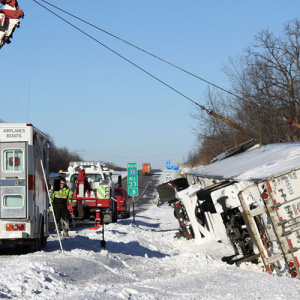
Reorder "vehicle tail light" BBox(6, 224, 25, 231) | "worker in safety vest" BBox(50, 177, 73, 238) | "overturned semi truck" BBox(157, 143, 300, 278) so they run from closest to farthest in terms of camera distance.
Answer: "overturned semi truck" BBox(157, 143, 300, 278), "vehicle tail light" BBox(6, 224, 25, 231), "worker in safety vest" BBox(50, 177, 73, 238)

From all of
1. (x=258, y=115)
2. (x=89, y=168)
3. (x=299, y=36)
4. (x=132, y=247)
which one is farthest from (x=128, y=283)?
(x=299, y=36)

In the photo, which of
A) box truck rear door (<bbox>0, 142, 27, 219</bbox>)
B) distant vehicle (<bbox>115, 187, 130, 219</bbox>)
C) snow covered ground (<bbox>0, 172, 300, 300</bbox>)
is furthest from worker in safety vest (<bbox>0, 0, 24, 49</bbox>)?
distant vehicle (<bbox>115, 187, 130, 219</bbox>)

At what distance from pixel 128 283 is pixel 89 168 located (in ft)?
56.8

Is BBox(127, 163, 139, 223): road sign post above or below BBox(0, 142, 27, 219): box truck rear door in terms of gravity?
above

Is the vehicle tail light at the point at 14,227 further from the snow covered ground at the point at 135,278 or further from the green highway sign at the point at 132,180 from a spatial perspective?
the green highway sign at the point at 132,180

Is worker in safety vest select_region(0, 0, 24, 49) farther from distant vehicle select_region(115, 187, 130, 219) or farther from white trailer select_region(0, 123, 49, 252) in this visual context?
distant vehicle select_region(115, 187, 130, 219)

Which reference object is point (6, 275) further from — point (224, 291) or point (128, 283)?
point (224, 291)

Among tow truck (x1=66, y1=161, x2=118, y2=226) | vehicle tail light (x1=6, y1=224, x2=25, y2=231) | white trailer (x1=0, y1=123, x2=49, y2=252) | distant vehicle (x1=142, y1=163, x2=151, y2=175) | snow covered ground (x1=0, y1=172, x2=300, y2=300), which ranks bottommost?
snow covered ground (x1=0, y1=172, x2=300, y2=300)

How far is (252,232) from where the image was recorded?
10.8 metres

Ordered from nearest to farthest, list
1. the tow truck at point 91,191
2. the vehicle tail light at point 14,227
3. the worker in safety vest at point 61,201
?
the vehicle tail light at point 14,227, the worker in safety vest at point 61,201, the tow truck at point 91,191

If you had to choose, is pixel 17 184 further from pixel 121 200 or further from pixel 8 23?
pixel 121 200

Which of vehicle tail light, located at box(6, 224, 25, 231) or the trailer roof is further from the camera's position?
the trailer roof

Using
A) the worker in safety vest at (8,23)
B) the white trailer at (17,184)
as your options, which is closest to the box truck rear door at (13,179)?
the white trailer at (17,184)

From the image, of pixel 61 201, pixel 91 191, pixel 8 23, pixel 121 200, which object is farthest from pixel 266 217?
pixel 121 200
